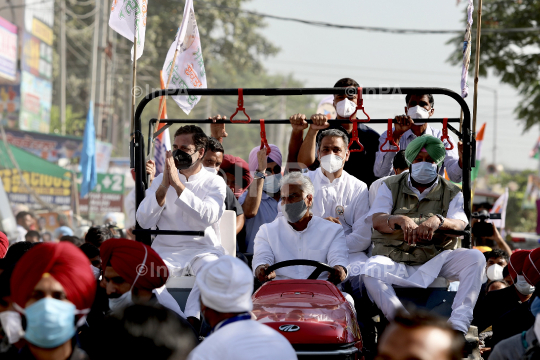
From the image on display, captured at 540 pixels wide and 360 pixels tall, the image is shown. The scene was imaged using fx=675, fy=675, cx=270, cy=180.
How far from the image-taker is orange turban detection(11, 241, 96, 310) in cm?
319

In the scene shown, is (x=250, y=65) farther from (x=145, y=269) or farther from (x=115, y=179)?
(x=145, y=269)

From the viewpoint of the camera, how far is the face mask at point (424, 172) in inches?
214

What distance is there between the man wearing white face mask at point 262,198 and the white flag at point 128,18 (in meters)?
1.91

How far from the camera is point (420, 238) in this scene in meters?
5.07

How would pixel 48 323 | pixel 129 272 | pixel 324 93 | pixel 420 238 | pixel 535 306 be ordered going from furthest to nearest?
pixel 324 93, pixel 420 238, pixel 129 272, pixel 535 306, pixel 48 323

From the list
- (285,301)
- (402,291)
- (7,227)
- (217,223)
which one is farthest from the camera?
(7,227)

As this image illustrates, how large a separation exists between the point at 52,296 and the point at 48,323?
0.47ft

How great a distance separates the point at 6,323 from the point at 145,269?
90cm

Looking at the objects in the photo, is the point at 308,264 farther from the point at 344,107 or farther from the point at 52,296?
the point at 344,107

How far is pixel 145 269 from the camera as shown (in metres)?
4.06

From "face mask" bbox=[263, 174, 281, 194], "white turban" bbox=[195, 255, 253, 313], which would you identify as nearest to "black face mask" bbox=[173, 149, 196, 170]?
"face mask" bbox=[263, 174, 281, 194]

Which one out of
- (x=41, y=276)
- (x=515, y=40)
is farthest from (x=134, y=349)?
(x=515, y=40)

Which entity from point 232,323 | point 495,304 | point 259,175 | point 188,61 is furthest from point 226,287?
point 188,61

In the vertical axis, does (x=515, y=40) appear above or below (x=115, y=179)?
above
